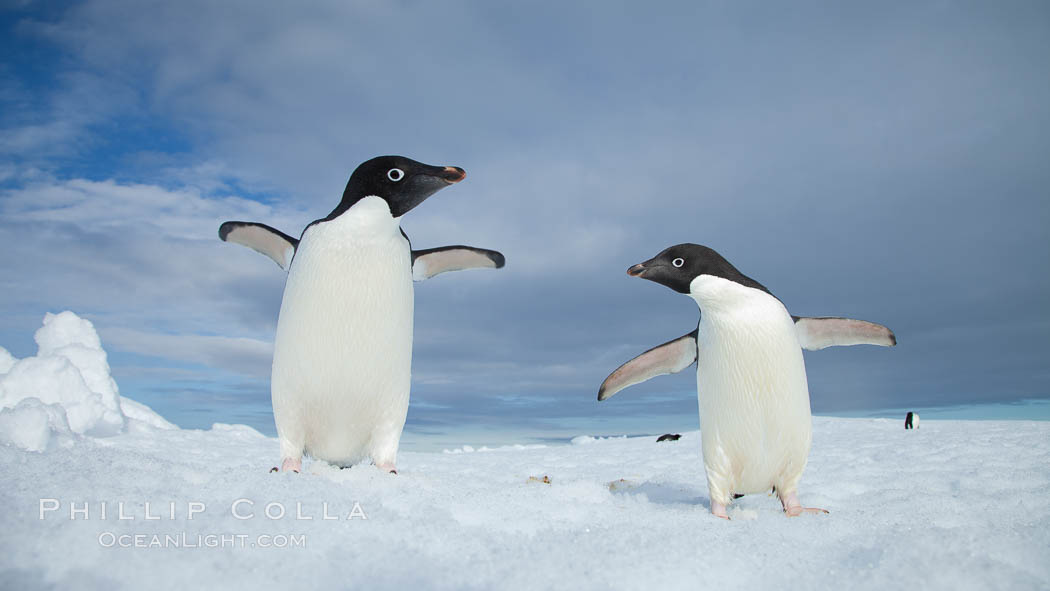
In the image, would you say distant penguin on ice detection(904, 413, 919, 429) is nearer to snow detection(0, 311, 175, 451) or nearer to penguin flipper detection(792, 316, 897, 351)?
penguin flipper detection(792, 316, 897, 351)

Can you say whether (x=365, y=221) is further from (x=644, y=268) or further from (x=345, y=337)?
(x=644, y=268)

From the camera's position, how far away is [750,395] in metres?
3.59

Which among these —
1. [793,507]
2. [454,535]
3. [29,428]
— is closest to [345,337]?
[454,535]

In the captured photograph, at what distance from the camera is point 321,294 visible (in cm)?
371

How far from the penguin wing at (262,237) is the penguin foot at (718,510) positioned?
10.2 ft

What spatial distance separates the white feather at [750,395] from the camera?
141 inches

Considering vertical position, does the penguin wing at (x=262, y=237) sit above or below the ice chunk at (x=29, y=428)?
above

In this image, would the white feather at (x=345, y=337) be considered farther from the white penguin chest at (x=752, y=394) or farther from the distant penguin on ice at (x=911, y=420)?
the distant penguin on ice at (x=911, y=420)

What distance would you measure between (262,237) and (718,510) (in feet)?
11.2

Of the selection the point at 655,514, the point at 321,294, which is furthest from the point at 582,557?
the point at 321,294

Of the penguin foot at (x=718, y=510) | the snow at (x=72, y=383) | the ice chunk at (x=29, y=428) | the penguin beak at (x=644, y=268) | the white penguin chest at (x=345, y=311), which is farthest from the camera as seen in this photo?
the snow at (x=72, y=383)

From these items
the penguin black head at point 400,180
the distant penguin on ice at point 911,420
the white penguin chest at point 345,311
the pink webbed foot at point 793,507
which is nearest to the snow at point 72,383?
the white penguin chest at point 345,311

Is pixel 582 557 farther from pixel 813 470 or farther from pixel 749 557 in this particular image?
pixel 813 470

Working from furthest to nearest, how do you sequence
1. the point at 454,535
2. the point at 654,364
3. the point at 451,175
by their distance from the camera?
the point at 654,364 < the point at 451,175 < the point at 454,535
